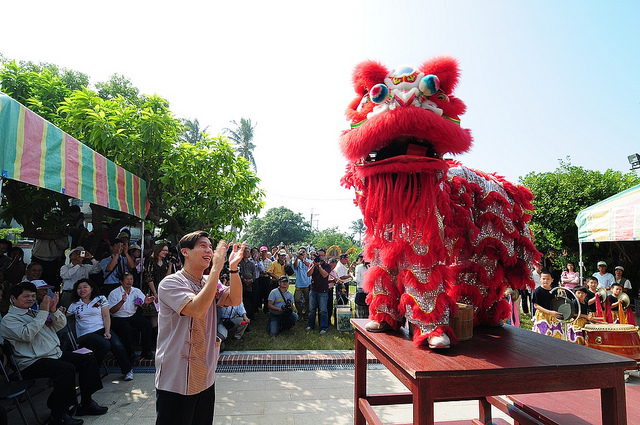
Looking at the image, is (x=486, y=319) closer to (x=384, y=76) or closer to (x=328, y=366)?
(x=384, y=76)

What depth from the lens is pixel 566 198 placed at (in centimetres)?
1018

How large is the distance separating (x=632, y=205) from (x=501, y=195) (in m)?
5.06

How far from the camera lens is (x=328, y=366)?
519 cm

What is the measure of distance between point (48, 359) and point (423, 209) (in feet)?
11.8

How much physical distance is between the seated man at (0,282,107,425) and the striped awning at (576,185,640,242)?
7.26 metres

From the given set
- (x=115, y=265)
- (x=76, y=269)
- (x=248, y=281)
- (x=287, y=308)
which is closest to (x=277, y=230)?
(x=248, y=281)

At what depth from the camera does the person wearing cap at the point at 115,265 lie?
5.32 m

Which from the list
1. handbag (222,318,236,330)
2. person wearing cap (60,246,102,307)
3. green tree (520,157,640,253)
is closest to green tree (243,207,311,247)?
green tree (520,157,640,253)

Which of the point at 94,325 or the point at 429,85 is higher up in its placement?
the point at 429,85

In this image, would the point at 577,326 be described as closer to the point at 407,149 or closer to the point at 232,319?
the point at 407,149

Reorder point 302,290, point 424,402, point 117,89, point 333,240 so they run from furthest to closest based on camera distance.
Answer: point 333,240 → point 117,89 → point 302,290 → point 424,402

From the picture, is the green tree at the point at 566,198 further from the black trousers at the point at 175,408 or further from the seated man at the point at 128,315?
the black trousers at the point at 175,408

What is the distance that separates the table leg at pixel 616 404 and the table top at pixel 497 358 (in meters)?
0.07

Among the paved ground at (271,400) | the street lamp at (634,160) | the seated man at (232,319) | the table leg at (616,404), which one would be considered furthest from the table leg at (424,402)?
the street lamp at (634,160)
